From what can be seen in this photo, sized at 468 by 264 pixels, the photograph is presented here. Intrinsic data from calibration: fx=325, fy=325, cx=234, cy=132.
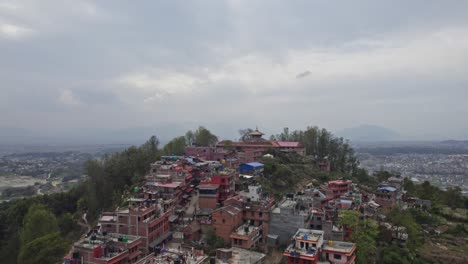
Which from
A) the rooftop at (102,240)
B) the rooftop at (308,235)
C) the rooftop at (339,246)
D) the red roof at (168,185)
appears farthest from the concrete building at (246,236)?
the red roof at (168,185)

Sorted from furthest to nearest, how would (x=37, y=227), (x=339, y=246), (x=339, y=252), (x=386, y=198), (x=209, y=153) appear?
(x=209, y=153) < (x=386, y=198) < (x=37, y=227) < (x=339, y=246) < (x=339, y=252)

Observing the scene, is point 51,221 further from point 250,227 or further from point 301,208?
point 301,208

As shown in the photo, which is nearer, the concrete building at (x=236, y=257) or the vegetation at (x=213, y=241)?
the concrete building at (x=236, y=257)

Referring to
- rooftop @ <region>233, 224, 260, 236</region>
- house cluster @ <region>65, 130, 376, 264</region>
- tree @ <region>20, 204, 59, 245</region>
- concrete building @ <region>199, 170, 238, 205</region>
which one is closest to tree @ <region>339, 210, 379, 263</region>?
house cluster @ <region>65, 130, 376, 264</region>

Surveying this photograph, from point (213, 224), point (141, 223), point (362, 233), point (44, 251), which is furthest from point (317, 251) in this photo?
point (44, 251)

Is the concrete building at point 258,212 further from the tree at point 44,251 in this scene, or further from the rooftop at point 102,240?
the tree at point 44,251

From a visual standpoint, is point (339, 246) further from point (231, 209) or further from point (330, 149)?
point (330, 149)
